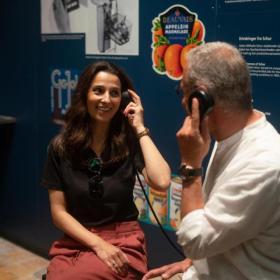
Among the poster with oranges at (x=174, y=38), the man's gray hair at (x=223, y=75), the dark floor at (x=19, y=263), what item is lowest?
the dark floor at (x=19, y=263)

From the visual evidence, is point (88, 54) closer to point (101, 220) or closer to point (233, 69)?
point (101, 220)

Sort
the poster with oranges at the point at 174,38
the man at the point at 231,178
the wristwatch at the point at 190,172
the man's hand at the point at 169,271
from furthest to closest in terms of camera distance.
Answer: the poster with oranges at the point at 174,38 < the man's hand at the point at 169,271 < the wristwatch at the point at 190,172 < the man at the point at 231,178

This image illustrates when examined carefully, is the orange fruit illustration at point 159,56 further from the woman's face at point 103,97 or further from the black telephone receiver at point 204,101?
the black telephone receiver at point 204,101

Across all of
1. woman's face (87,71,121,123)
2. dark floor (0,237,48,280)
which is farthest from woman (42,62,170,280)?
dark floor (0,237,48,280)

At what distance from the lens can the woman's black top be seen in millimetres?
1935

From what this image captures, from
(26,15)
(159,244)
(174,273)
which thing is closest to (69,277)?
(174,273)

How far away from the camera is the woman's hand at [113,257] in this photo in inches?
72.2

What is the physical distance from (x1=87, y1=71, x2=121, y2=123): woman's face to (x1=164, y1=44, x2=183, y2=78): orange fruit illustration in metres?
0.47

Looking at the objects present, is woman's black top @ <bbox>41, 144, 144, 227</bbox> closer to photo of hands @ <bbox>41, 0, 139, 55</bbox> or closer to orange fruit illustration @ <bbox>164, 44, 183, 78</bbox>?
orange fruit illustration @ <bbox>164, 44, 183, 78</bbox>

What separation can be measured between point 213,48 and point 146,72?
1299 mm

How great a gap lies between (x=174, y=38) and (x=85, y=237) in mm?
1068

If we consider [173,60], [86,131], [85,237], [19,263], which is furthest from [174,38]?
[19,263]

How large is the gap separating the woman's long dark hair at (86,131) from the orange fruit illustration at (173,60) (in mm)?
394

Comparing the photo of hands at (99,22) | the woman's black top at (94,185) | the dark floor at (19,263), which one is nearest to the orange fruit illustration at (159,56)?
the photo of hands at (99,22)
